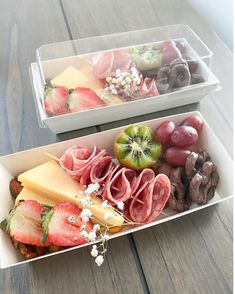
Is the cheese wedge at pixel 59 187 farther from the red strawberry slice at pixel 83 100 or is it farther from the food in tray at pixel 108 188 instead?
the red strawberry slice at pixel 83 100

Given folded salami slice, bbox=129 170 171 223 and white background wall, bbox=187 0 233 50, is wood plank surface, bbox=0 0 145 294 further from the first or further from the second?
white background wall, bbox=187 0 233 50

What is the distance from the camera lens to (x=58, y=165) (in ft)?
2.07

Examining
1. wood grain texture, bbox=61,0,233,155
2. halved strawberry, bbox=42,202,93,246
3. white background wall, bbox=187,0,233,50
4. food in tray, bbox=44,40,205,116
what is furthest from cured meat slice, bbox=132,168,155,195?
white background wall, bbox=187,0,233,50

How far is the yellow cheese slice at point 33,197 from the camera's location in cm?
58

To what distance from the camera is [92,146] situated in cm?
68

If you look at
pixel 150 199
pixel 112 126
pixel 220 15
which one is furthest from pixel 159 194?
pixel 220 15

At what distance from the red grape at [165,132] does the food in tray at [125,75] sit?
0.40 feet

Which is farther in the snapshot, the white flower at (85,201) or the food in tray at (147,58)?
the food in tray at (147,58)

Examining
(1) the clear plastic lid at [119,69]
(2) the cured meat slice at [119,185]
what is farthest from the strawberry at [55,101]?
(2) the cured meat slice at [119,185]

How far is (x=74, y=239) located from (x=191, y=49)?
1.86ft

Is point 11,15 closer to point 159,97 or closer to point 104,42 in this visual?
point 104,42

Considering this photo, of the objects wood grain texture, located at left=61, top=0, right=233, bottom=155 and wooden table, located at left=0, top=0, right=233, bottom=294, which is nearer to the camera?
wooden table, located at left=0, top=0, right=233, bottom=294

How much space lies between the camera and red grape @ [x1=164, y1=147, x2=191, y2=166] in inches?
24.9

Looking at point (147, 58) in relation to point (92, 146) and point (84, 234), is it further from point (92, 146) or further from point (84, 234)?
point (84, 234)
